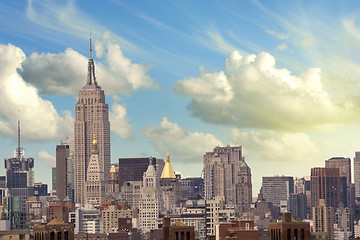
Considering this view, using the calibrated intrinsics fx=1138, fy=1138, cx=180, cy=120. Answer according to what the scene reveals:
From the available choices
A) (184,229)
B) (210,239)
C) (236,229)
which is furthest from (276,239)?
(210,239)

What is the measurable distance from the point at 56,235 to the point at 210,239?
83.2 metres

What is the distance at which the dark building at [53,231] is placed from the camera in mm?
110750

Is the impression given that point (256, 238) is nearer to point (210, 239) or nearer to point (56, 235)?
point (56, 235)

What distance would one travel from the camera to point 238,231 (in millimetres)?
132875

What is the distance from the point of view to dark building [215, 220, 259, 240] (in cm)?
13138

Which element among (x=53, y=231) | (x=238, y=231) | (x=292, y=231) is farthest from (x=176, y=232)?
(x=238, y=231)

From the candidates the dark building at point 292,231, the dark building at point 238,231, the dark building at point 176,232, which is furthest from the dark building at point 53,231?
the dark building at point 238,231

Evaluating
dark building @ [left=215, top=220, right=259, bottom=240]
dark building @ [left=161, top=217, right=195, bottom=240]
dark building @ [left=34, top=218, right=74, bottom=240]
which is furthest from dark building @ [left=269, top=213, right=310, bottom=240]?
dark building @ [left=34, top=218, right=74, bottom=240]

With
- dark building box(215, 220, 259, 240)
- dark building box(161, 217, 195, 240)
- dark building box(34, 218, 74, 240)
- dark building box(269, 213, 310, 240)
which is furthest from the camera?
dark building box(215, 220, 259, 240)

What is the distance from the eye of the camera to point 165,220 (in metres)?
118

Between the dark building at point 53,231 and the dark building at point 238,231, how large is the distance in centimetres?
2636

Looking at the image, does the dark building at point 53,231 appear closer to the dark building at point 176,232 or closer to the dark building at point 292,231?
the dark building at point 176,232

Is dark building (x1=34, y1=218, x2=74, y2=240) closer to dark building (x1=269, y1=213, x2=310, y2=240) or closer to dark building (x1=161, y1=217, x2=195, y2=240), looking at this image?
dark building (x1=161, y1=217, x2=195, y2=240)

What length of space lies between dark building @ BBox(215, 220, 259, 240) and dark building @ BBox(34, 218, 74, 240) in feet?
86.5
